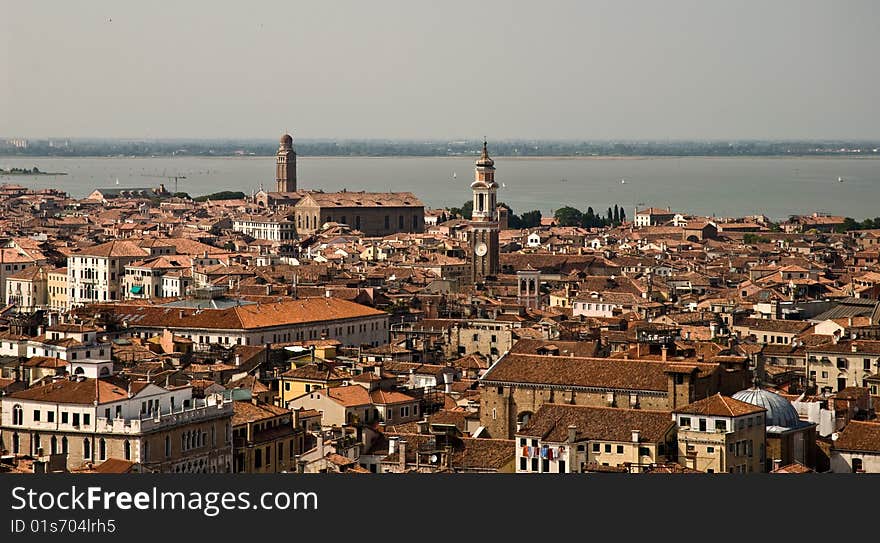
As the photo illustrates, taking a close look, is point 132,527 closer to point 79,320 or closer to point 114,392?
point 114,392

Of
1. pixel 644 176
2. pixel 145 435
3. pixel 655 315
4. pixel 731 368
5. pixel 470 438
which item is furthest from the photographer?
pixel 644 176

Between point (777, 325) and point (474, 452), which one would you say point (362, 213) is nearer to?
point (777, 325)

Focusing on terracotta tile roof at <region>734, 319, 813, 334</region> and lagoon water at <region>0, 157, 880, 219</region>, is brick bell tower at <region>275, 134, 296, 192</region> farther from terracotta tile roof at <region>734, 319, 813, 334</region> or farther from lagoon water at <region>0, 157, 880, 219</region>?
terracotta tile roof at <region>734, 319, 813, 334</region>

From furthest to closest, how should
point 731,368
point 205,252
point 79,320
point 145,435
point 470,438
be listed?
1. point 205,252
2. point 79,320
3. point 731,368
4. point 470,438
5. point 145,435

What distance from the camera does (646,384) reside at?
11.5 meters

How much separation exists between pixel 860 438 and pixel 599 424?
125cm

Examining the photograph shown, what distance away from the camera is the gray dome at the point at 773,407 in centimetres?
1044

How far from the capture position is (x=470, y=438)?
11047 mm

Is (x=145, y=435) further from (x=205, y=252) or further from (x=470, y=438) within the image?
(x=205, y=252)

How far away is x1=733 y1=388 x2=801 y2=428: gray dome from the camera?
10438 mm

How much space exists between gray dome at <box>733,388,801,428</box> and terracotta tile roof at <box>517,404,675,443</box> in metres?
0.40

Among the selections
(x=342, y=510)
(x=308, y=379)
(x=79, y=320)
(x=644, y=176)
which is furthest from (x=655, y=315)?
(x=644, y=176)

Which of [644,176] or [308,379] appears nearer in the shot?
[308,379]

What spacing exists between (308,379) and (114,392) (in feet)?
10.6
